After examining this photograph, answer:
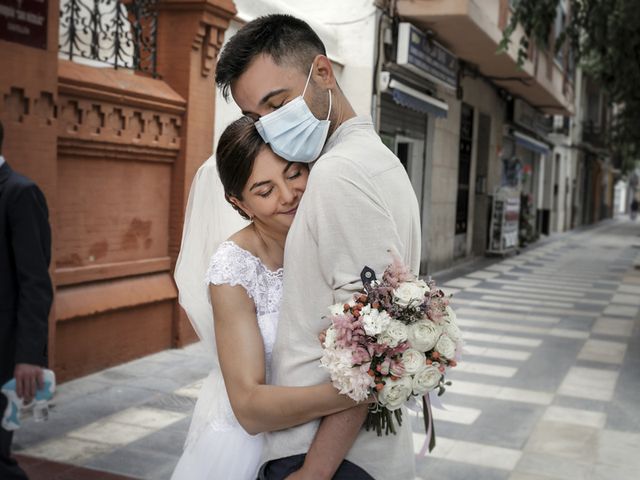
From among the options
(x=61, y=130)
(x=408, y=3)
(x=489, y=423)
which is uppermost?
(x=408, y=3)

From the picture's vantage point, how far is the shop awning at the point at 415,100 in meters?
13.0

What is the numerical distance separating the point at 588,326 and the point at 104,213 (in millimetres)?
6760

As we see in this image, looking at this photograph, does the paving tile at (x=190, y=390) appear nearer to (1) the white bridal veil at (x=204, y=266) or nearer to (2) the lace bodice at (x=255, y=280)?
(1) the white bridal veil at (x=204, y=266)

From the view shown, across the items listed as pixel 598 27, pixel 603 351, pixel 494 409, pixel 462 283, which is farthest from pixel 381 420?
pixel 462 283

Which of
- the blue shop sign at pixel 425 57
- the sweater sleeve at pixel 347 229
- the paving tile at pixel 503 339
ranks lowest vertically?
the paving tile at pixel 503 339

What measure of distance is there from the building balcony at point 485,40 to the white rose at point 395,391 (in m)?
8.83

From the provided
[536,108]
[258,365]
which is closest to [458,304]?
[258,365]

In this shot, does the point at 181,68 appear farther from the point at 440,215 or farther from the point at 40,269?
the point at 440,215

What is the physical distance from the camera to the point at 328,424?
186 cm

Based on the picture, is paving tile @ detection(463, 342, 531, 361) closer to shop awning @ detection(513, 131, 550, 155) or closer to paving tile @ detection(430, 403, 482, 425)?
paving tile @ detection(430, 403, 482, 425)

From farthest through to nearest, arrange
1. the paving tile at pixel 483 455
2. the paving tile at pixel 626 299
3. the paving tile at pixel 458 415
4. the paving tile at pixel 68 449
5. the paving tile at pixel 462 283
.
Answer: the paving tile at pixel 462 283 → the paving tile at pixel 626 299 → the paving tile at pixel 458 415 → the paving tile at pixel 483 455 → the paving tile at pixel 68 449

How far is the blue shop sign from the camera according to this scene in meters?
13.0

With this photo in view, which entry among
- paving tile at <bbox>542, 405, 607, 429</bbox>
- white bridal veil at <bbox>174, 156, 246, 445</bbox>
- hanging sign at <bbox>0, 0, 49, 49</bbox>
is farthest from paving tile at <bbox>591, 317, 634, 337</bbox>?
white bridal veil at <bbox>174, 156, 246, 445</bbox>

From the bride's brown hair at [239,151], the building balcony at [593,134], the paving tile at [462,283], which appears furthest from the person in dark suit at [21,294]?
the building balcony at [593,134]
